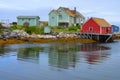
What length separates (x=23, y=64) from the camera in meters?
27.7

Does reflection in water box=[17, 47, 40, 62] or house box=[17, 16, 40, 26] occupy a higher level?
house box=[17, 16, 40, 26]

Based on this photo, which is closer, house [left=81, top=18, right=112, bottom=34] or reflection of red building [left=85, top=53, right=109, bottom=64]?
reflection of red building [left=85, top=53, right=109, bottom=64]

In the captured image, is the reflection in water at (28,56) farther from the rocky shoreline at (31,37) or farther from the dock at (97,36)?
the dock at (97,36)

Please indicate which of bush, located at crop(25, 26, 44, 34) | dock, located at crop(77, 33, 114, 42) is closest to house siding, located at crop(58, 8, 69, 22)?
dock, located at crop(77, 33, 114, 42)

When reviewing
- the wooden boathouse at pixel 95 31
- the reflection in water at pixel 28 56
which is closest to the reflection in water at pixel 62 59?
the reflection in water at pixel 28 56

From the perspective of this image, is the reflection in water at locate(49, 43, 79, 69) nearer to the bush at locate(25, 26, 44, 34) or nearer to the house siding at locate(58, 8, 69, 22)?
the bush at locate(25, 26, 44, 34)

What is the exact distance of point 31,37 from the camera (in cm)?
6400

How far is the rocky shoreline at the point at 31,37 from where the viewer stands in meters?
57.6

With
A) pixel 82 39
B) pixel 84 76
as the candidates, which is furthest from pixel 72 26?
pixel 84 76

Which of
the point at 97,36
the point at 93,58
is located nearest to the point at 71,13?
the point at 97,36

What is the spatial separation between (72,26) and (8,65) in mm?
58201

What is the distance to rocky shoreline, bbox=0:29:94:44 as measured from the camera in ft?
189

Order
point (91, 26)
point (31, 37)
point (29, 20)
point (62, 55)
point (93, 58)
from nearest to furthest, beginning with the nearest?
1. point (93, 58)
2. point (62, 55)
3. point (31, 37)
4. point (91, 26)
5. point (29, 20)

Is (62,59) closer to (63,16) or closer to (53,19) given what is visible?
(53,19)
